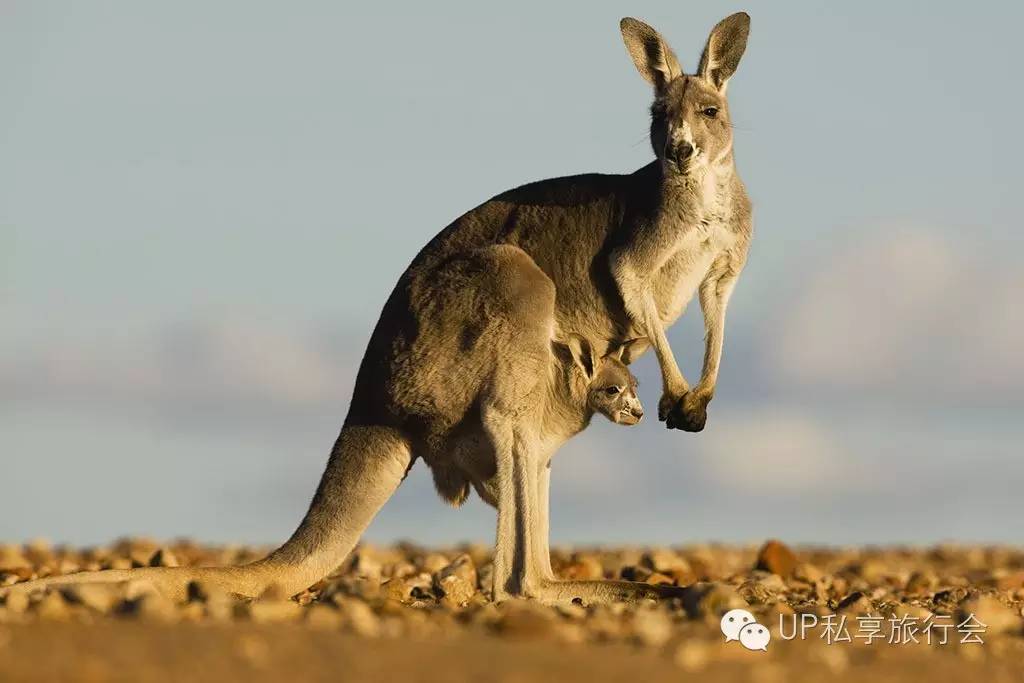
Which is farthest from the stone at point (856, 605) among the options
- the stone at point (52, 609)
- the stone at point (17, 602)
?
the stone at point (17, 602)

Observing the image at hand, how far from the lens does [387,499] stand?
8.93 metres

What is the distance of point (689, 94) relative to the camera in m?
9.23

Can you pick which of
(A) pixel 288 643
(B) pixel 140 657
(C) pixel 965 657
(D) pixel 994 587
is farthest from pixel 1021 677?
(D) pixel 994 587

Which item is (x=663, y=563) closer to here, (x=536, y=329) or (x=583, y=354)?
A: (x=583, y=354)

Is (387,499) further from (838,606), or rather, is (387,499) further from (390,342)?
(838,606)

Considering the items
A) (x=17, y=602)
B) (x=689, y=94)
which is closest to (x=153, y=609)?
Result: (x=17, y=602)

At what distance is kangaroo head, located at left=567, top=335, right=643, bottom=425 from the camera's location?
9.17 m

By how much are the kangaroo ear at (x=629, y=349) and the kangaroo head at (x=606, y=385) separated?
0.40ft

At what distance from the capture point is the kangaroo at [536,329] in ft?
28.3

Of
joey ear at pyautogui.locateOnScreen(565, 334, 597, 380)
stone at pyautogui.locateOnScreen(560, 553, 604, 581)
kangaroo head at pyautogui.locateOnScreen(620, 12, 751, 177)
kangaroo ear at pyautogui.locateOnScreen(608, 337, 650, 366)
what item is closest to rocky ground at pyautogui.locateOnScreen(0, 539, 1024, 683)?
stone at pyautogui.locateOnScreen(560, 553, 604, 581)

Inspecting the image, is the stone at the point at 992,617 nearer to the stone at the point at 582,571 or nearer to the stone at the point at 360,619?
the stone at the point at 360,619

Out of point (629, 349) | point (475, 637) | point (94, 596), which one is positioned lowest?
point (475, 637)

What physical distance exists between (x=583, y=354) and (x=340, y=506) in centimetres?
161

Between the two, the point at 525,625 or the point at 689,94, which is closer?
the point at 525,625
